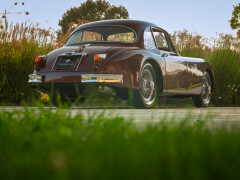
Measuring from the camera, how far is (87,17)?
2101 inches

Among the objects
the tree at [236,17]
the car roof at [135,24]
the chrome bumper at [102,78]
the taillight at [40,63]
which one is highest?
the tree at [236,17]

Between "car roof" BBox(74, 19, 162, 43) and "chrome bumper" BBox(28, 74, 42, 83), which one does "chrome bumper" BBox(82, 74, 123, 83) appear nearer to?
"chrome bumper" BBox(28, 74, 42, 83)

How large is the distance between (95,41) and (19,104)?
96.5 inches

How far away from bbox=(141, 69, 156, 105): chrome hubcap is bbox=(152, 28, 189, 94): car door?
0.48 metres

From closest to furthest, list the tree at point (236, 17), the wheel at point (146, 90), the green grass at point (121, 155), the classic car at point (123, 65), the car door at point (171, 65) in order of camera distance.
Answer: the green grass at point (121, 155) → the classic car at point (123, 65) → the wheel at point (146, 90) → the car door at point (171, 65) → the tree at point (236, 17)

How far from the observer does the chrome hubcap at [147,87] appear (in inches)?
286

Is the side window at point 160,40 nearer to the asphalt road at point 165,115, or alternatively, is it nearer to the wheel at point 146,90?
the wheel at point 146,90

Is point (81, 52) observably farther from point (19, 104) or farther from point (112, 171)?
point (112, 171)

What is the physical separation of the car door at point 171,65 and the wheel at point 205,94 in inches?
35.7

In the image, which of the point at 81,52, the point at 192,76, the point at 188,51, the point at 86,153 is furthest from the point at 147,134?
the point at 188,51

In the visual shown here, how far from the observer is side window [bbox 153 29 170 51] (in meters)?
8.37

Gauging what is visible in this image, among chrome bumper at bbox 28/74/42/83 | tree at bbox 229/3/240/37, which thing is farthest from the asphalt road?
tree at bbox 229/3/240/37

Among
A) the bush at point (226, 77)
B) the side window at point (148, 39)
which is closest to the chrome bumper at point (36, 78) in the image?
the side window at point (148, 39)

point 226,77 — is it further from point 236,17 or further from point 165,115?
point 236,17
